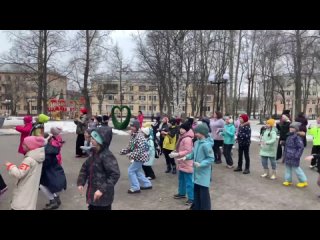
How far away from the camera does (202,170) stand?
530cm

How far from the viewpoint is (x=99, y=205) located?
162 inches

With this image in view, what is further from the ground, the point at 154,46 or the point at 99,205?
the point at 154,46

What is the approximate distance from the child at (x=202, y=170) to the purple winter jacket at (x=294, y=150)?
322cm

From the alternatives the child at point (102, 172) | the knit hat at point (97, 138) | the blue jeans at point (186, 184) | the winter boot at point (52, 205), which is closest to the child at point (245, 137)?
the blue jeans at point (186, 184)

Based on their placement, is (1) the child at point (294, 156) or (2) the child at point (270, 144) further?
(2) the child at point (270, 144)

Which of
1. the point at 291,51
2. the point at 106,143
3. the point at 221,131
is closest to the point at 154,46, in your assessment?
the point at 291,51

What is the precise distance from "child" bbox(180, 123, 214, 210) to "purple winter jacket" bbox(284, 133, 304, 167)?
3.22 meters

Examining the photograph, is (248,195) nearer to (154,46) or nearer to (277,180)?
(277,180)

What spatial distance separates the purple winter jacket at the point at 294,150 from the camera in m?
7.62

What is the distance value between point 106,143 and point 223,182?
4.74 meters

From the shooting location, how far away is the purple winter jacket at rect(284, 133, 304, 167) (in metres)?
7.62

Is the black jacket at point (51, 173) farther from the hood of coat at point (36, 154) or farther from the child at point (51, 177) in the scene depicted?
the hood of coat at point (36, 154)

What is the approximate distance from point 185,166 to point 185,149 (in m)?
0.37

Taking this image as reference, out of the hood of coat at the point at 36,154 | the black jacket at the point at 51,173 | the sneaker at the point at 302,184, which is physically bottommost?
the sneaker at the point at 302,184
